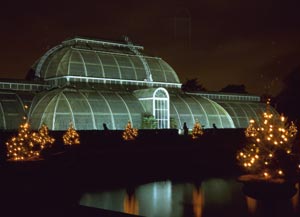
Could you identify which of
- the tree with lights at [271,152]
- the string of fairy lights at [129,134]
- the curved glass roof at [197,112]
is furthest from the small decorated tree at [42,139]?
the curved glass roof at [197,112]

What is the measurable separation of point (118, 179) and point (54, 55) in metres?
41.1

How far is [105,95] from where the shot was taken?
6119cm

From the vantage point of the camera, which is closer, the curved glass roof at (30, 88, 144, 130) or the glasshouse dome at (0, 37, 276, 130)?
the curved glass roof at (30, 88, 144, 130)

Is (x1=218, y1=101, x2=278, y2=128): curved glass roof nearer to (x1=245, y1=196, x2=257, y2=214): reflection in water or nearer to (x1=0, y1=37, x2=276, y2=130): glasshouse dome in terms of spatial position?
(x1=0, y1=37, x2=276, y2=130): glasshouse dome

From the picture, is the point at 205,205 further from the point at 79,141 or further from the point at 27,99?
the point at 27,99

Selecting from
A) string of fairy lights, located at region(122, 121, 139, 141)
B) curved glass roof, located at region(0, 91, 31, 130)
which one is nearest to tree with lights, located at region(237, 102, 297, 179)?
string of fairy lights, located at region(122, 121, 139, 141)

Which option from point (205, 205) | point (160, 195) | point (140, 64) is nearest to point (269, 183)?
point (205, 205)

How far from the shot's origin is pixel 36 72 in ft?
227

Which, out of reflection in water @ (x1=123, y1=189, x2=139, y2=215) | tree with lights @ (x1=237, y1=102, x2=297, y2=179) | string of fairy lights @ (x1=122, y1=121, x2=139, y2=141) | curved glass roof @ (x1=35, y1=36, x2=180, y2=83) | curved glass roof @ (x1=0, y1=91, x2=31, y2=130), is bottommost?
reflection in water @ (x1=123, y1=189, x2=139, y2=215)

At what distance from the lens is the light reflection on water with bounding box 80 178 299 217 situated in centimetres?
2130

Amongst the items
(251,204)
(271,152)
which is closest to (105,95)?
(271,152)

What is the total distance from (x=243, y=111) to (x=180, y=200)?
A: 183 ft

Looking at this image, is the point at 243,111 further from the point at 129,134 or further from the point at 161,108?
the point at 129,134

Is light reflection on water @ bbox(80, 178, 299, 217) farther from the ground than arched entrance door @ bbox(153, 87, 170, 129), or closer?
closer
